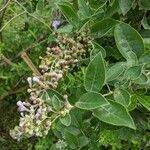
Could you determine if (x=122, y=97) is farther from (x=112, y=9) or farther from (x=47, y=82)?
(x=112, y=9)

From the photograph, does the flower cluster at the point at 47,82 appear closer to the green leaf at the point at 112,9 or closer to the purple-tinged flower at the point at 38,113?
A: the purple-tinged flower at the point at 38,113

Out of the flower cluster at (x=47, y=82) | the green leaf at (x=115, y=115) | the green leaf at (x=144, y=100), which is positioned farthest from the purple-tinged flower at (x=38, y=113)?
the green leaf at (x=144, y=100)

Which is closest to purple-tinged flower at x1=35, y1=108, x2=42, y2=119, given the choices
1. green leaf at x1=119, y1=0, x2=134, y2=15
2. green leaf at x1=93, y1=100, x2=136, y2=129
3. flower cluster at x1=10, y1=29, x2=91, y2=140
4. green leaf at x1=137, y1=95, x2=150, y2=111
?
flower cluster at x1=10, y1=29, x2=91, y2=140

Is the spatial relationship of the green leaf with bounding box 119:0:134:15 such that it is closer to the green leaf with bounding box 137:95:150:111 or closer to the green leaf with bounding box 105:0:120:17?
the green leaf with bounding box 105:0:120:17

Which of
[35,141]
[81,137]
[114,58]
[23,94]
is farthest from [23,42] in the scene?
[81,137]

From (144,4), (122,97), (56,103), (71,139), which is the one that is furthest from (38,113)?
(144,4)
